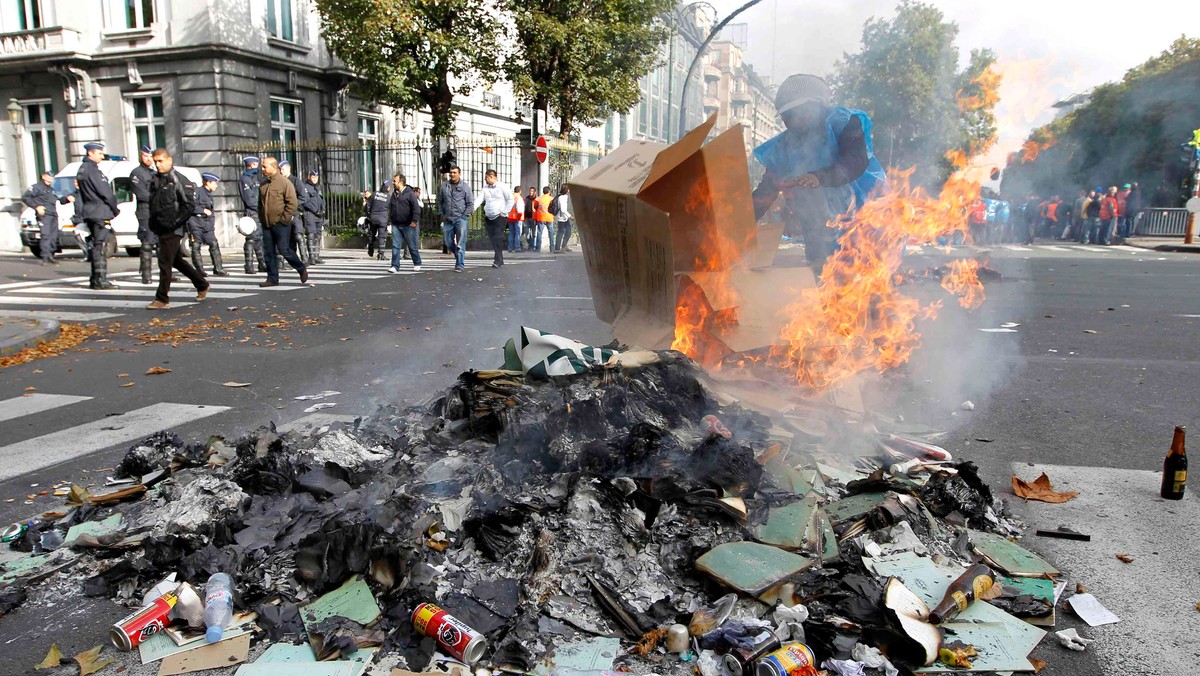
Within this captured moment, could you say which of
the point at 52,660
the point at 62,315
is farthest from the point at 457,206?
the point at 52,660

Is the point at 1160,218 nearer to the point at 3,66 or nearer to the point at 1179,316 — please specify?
the point at 1179,316

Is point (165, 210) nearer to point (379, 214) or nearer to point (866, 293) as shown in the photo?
point (379, 214)

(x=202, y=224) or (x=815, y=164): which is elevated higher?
(x=815, y=164)

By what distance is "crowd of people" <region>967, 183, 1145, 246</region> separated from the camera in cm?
2516

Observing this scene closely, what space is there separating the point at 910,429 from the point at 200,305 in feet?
30.4

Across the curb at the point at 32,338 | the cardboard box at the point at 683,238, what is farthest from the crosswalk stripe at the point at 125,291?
the cardboard box at the point at 683,238

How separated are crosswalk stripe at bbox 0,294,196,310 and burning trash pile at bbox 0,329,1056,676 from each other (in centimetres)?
756

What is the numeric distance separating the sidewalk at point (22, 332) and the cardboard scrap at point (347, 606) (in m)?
6.39

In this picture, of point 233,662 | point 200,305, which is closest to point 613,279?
point 233,662

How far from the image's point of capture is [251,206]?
13.5m

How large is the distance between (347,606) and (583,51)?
20.2 meters

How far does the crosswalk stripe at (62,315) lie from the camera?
353 inches

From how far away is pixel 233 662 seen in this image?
7.79ft

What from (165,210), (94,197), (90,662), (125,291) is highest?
(94,197)
